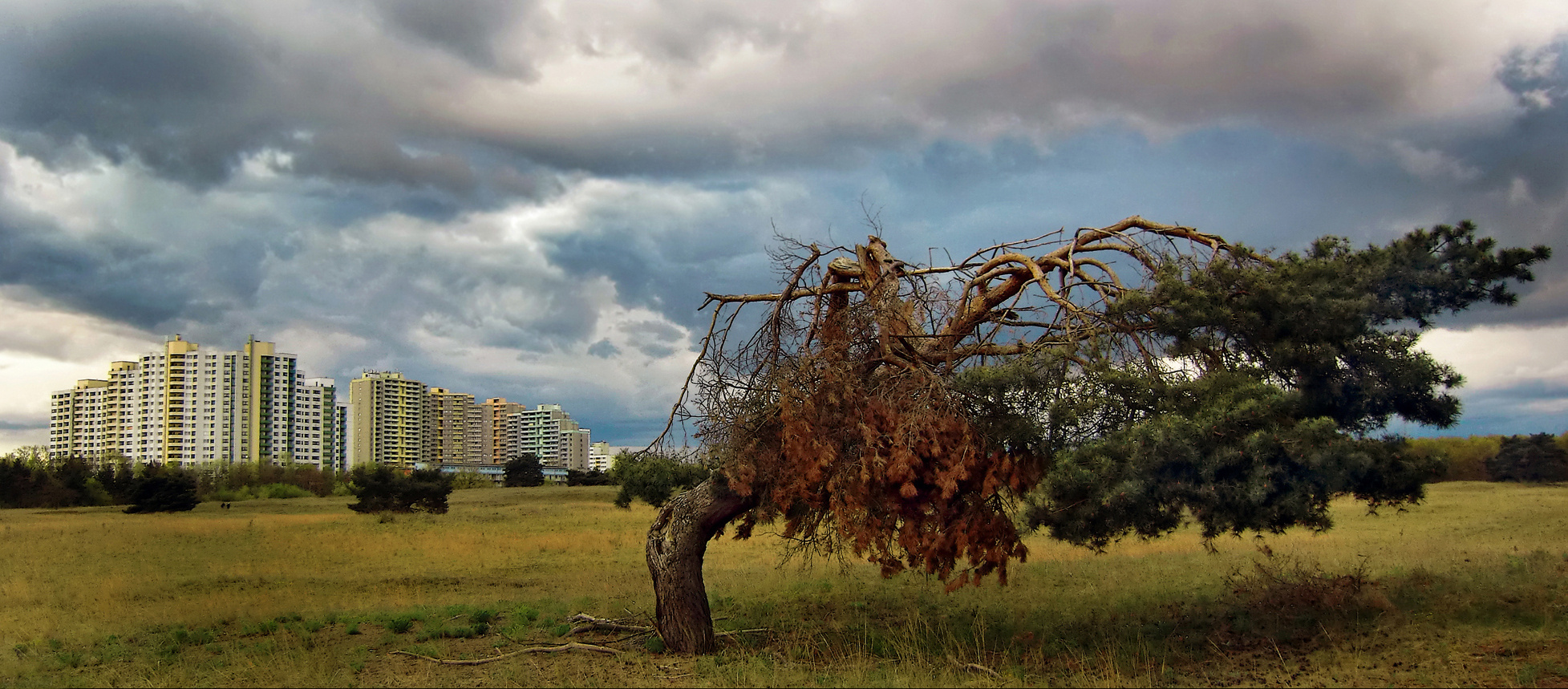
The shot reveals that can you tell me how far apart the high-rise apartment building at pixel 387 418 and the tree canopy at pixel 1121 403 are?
113188 mm

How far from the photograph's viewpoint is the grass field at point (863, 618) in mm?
10562

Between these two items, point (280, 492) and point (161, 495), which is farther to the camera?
point (280, 492)

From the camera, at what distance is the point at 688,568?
12516 millimetres

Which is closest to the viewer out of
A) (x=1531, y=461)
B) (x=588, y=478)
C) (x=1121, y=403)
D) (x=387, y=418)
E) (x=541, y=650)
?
(x=1121, y=403)

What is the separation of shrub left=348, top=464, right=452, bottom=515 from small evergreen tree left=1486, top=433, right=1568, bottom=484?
68137 millimetres

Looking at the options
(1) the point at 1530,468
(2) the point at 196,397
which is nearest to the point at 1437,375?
(1) the point at 1530,468

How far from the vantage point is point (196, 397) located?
80375 millimetres

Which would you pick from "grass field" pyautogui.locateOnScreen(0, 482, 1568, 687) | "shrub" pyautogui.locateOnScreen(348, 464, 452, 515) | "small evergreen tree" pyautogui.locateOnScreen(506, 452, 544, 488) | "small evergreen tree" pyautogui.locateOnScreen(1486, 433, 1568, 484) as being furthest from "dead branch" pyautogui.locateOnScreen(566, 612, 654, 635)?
"small evergreen tree" pyautogui.locateOnScreen(506, 452, 544, 488)

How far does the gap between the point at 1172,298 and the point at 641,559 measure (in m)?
21.9

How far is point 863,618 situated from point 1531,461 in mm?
64181

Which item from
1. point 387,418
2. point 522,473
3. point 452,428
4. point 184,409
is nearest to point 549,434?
point 452,428

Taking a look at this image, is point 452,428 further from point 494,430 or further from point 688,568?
point 688,568

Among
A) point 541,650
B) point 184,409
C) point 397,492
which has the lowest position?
point 541,650

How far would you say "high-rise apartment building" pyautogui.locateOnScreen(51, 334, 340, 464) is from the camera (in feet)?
260
